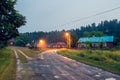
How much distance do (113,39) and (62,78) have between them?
99441 mm

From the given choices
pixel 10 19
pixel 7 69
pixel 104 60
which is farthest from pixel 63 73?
pixel 10 19

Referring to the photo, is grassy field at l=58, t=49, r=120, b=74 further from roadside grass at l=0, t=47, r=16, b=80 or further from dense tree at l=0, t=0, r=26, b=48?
dense tree at l=0, t=0, r=26, b=48

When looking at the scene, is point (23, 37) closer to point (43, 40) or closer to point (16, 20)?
point (43, 40)

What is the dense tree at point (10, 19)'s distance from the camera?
50.0 m

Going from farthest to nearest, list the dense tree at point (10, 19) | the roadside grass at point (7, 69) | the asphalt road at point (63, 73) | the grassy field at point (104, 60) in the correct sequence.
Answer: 1. the dense tree at point (10, 19)
2. the grassy field at point (104, 60)
3. the roadside grass at point (7, 69)
4. the asphalt road at point (63, 73)

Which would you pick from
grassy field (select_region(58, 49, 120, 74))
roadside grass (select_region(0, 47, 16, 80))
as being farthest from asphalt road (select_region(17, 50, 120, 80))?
grassy field (select_region(58, 49, 120, 74))

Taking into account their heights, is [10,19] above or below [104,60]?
above

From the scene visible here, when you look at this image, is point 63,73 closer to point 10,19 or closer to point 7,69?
point 7,69

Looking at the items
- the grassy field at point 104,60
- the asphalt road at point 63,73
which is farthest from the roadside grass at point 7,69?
the grassy field at point 104,60

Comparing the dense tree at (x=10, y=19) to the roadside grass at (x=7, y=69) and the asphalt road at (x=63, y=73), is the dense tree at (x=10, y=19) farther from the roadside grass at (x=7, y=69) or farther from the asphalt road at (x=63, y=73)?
the asphalt road at (x=63, y=73)

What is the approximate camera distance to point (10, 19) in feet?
170

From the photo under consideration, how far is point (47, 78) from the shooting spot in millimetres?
20797

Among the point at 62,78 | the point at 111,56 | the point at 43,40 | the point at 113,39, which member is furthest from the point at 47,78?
the point at 43,40

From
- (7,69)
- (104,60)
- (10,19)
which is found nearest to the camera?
(7,69)
